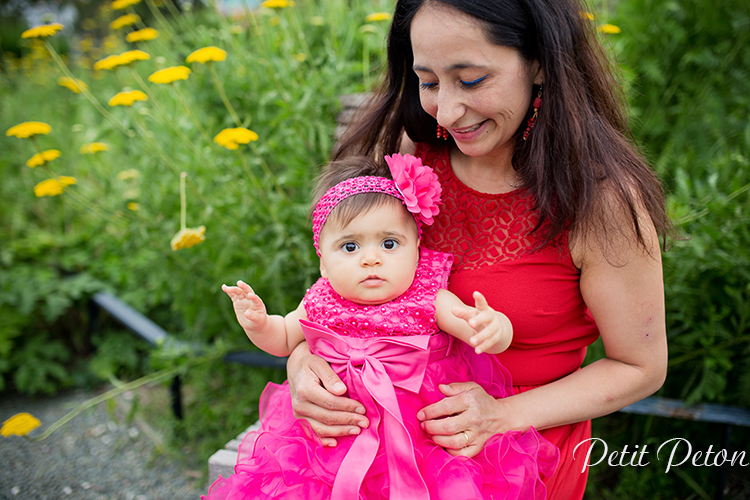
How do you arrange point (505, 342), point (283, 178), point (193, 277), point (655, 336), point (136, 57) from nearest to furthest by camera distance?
point (505, 342)
point (655, 336)
point (136, 57)
point (283, 178)
point (193, 277)

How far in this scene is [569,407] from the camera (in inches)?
56.5

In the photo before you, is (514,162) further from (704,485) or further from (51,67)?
(51,67)

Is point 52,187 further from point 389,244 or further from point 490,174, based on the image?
point 490,174

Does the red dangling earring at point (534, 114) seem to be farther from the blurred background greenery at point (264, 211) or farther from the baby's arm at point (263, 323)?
the baby's arm at point (263, 323)

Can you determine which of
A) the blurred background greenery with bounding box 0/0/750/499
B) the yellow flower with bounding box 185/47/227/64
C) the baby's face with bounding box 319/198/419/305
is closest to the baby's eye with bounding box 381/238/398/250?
the baby's face with bounding box 319/198/419/305

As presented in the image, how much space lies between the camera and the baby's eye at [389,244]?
1.41m

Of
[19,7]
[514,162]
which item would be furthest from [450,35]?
[19,7]

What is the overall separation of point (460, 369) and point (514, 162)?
613 mm

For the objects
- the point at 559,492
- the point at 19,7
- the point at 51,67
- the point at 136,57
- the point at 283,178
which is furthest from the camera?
the point at 19,7

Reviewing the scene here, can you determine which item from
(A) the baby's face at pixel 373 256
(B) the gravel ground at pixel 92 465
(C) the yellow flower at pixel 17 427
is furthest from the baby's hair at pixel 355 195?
(B) the gravel ground at pixel 92 465

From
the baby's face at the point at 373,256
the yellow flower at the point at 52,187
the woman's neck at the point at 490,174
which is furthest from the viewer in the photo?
the yellow flower at the point at 52,187

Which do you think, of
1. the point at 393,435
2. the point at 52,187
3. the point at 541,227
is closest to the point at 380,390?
the point at 393,435

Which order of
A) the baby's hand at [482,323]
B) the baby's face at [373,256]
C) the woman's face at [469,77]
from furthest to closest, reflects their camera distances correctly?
1. the baby's face at [373,256]
2. the woman's face at [469,77]
3. the baby's hand at [482,323]

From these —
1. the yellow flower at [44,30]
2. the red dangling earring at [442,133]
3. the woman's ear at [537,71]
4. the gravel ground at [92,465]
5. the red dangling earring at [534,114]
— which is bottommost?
the gravel ground at [92,465]
